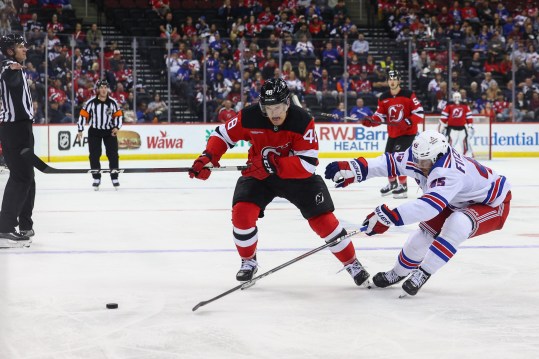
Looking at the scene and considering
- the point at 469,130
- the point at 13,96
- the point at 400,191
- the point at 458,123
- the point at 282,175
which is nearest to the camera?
the point at 282,175

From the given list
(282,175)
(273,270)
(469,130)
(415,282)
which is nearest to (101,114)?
(282,175)

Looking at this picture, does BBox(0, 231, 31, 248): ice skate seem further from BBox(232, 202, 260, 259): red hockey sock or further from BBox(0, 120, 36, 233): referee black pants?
BBox(232, 202, 260, 259): red hockey sock

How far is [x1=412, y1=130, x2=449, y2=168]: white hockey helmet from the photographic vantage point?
4168 mm

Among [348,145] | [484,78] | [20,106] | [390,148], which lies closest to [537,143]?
[484,78]

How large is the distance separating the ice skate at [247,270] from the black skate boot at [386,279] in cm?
62

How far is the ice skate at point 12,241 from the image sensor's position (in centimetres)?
594

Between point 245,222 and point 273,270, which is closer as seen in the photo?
point 273,270

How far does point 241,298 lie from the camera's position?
4.28 m

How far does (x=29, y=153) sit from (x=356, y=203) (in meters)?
4.12

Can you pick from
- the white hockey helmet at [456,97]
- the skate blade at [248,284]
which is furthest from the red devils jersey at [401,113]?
the white hockey helmet at [456,97]

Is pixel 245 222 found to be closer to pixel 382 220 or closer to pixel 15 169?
pixel 382 220

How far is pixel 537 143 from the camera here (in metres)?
16.9

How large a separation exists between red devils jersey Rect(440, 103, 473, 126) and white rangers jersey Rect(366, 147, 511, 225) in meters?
11.3

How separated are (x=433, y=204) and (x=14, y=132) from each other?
2976 mm
